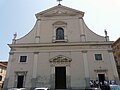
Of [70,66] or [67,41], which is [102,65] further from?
[67,41]

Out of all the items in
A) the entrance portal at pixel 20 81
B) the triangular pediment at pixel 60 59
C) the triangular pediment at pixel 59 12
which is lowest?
the entrance portal at pixel 20 81

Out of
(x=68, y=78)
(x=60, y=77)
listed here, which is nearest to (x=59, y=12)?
(x=60, y=77)

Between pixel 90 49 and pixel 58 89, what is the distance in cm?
579

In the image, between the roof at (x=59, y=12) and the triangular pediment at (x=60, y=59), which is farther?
the roof at (x=59, y=12)

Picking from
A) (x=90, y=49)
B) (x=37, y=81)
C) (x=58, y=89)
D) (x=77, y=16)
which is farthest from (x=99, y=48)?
(x=37, y=81)

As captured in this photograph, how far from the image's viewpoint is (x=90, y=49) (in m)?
16.4

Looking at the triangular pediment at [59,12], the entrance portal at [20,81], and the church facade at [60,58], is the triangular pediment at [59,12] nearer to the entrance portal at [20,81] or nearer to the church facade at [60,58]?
the church facade at [60,58]

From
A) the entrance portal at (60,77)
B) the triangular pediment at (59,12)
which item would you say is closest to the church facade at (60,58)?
the entrance portal at (60,77)

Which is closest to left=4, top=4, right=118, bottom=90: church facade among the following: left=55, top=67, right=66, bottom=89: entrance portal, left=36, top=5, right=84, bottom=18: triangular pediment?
left=55, top=67, right=66, bottom=89: entrance portal

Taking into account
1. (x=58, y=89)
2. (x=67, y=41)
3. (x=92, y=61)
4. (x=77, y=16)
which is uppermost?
(x=77, y=16)

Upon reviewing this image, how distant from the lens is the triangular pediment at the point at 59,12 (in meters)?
18.8

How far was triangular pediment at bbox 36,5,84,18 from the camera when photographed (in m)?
18.8

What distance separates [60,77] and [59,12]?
8720 mm

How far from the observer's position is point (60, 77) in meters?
16.0
